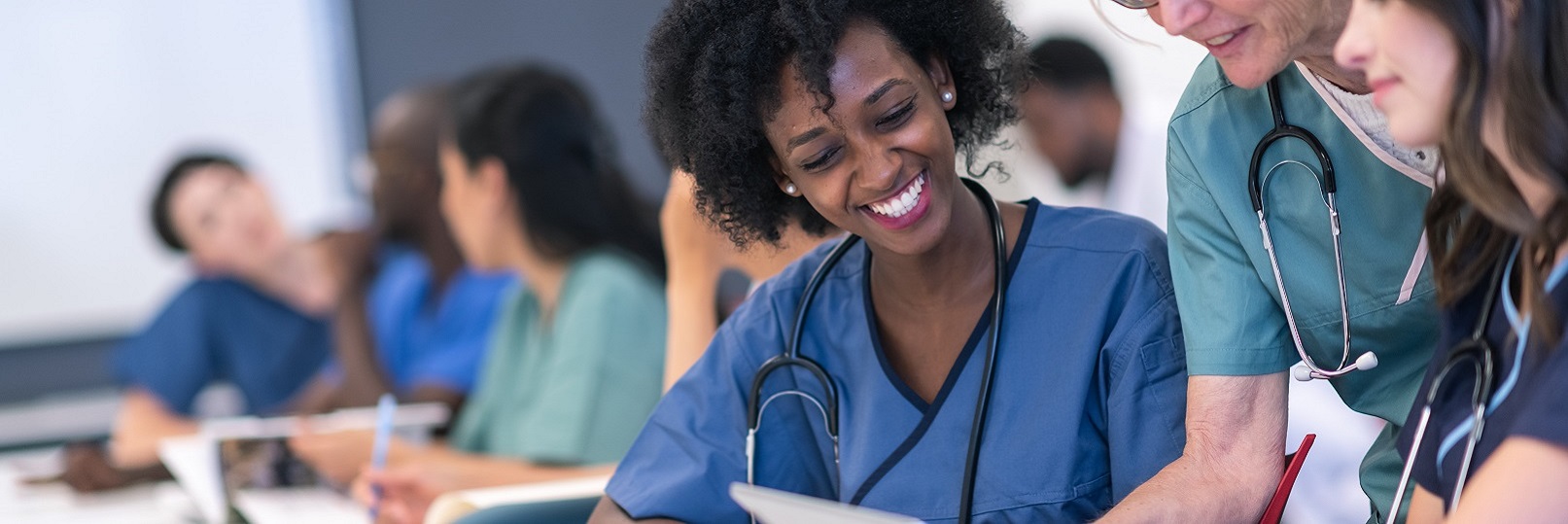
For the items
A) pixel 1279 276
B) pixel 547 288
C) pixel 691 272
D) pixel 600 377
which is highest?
pixel 1279 276

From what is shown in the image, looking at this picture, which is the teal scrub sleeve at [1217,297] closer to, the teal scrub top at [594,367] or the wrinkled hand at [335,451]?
the teal scrub top at [594,367]

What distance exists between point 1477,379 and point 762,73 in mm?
716

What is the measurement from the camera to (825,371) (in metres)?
1.55

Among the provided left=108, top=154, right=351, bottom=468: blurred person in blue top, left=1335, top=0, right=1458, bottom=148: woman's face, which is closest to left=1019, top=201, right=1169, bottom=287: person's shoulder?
left=1335, top=0, right=1458, bottom=148: woman's face

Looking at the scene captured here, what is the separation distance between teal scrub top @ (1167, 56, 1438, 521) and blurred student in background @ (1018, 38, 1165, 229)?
202 centimetres

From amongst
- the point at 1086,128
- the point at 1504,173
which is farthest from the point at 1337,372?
the point at 1086,128

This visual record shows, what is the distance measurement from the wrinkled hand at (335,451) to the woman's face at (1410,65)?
2.08 metres

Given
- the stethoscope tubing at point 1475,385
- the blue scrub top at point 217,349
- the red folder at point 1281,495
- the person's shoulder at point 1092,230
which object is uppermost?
the person's shoulder at point 1092,230

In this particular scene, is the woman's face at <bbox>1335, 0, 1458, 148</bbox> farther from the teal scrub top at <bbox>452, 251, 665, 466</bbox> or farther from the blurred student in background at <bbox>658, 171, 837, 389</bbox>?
the teal scrub top at <bbox>452, 251, 665, 466</bbox>

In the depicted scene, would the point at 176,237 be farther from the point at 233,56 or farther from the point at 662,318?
the point at 662,318

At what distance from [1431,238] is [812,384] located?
668 millimetres

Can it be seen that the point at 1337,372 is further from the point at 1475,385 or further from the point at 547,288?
the point at 547,288

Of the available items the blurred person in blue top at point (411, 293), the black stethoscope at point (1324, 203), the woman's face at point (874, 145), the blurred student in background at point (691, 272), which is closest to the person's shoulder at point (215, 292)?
the blurred person in blue top at point (411, 293)

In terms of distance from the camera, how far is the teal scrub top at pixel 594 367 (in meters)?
2.40
